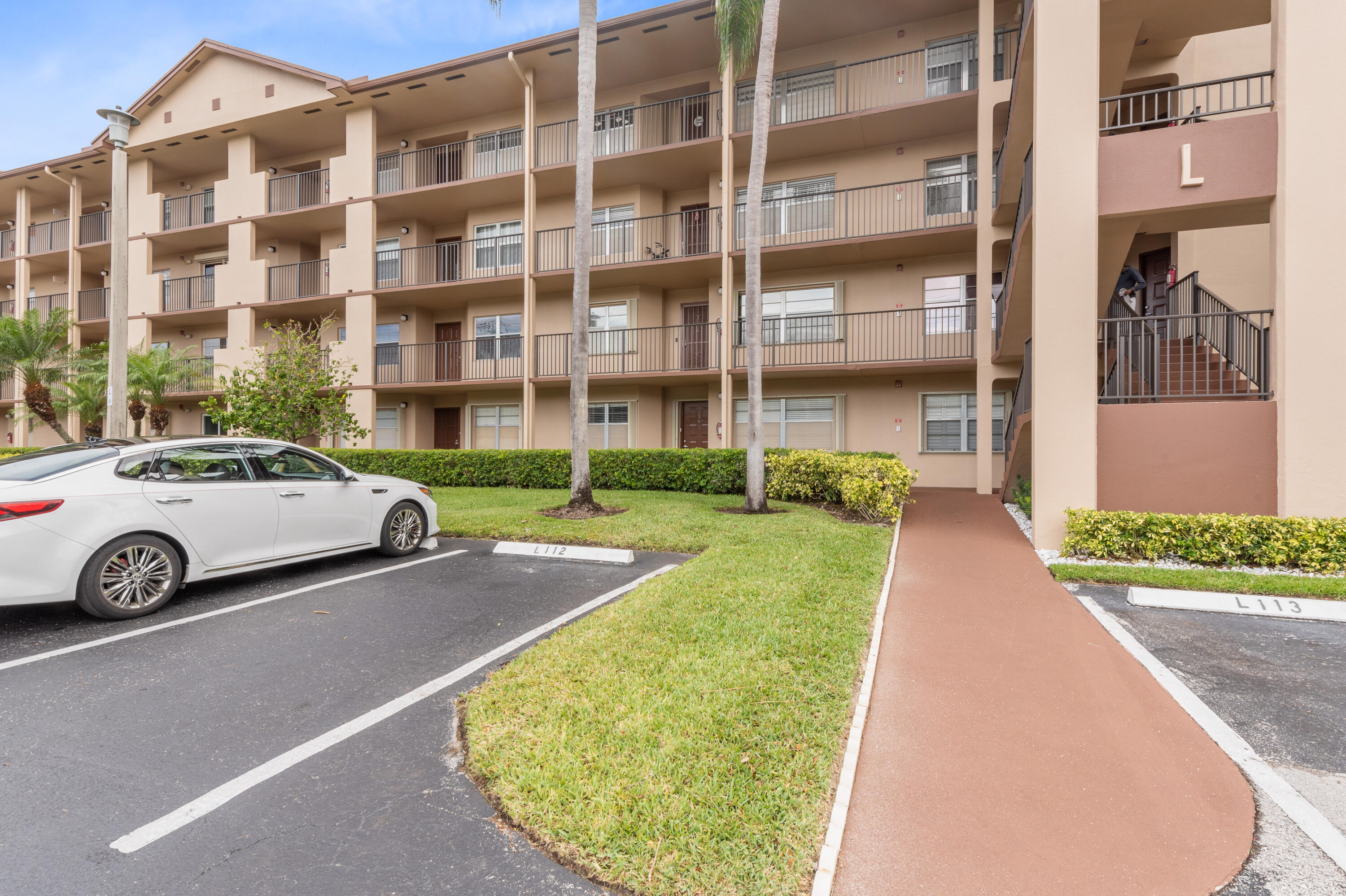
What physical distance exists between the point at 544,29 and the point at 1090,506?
16204mm

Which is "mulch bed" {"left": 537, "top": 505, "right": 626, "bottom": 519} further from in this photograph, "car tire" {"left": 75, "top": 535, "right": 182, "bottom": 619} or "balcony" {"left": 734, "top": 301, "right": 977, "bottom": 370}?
"balcony" {"left": 734, "top": 301, "right": 977, "bottom": 370}

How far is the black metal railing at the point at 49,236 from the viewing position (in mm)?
22125

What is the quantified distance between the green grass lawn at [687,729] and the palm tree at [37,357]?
23.5m

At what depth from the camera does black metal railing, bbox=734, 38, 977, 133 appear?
14070 millimetres

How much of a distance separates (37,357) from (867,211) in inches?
1031

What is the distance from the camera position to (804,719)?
301 centimetres

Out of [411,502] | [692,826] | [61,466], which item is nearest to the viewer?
A: [692,826]

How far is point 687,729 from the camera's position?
2.88 m

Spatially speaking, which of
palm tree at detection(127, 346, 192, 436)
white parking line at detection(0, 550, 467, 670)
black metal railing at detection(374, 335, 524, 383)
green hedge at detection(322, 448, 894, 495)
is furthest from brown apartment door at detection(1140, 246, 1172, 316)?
palm tree at detection(127, 346, 192, 436)

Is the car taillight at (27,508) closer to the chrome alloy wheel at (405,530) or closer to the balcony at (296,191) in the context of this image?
the chrome alloy wheel at (405,530)

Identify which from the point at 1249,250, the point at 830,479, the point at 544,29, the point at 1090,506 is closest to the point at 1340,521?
the point at 1090,506

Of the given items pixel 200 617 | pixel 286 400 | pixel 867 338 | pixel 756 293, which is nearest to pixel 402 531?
pixel 200 617

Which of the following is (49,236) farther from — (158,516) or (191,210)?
(158,516)

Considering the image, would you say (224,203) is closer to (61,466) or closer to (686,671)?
(61,466)
